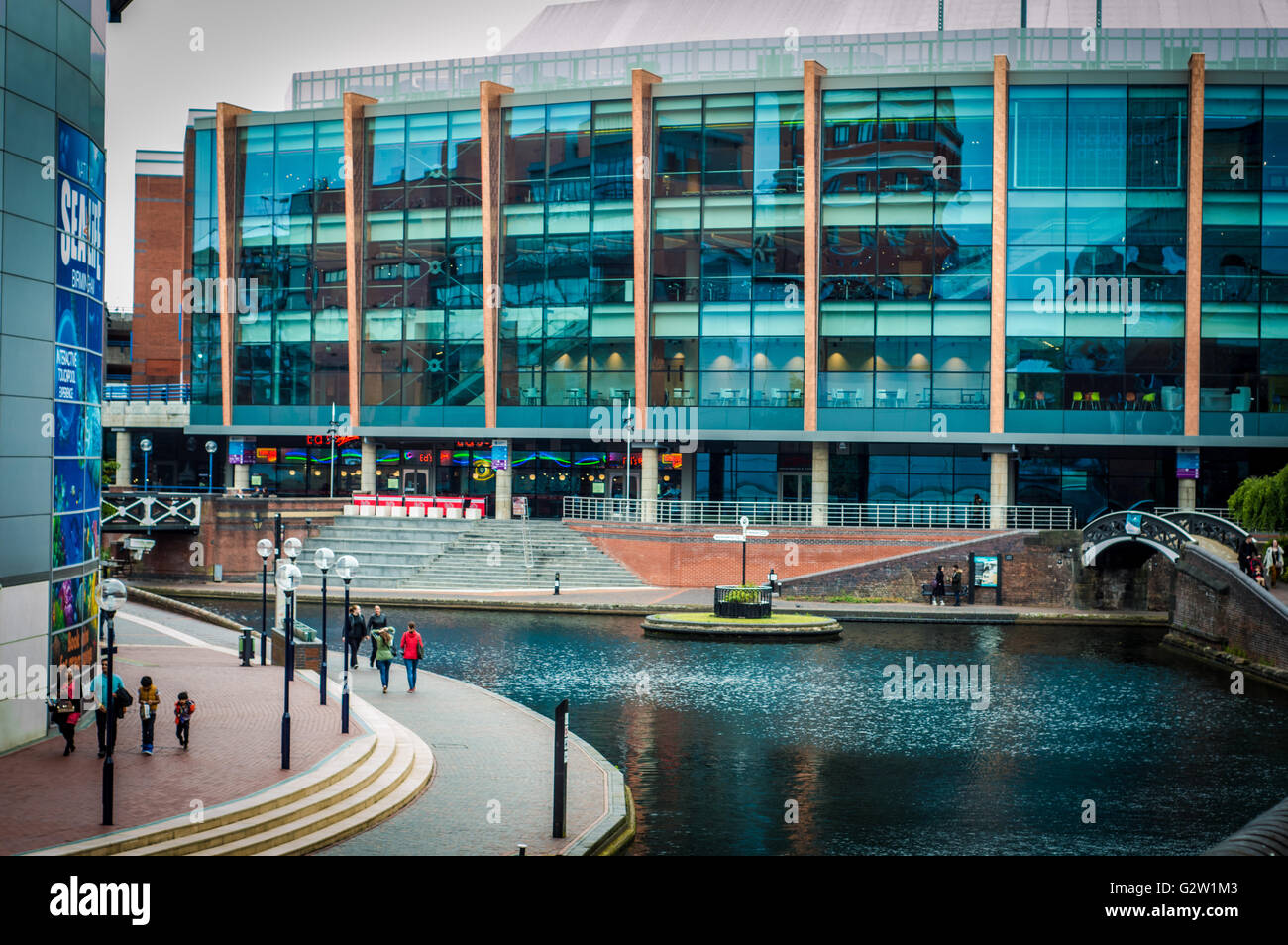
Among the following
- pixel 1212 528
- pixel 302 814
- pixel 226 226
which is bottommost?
pixel 302 814

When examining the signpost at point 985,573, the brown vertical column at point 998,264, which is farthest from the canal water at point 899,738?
the brown vertical column at point 998,264

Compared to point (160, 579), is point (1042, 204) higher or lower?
higher

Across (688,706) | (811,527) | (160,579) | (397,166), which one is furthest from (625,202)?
(688,706)

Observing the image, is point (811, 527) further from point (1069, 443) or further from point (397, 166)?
point (397, 166)

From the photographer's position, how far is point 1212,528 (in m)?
44.3

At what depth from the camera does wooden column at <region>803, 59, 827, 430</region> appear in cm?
5784

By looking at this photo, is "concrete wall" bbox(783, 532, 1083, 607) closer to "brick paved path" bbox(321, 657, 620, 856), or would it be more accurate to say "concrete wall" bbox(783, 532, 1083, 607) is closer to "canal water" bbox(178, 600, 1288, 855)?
"canal water" bbox(178, 600, 1288, 855)

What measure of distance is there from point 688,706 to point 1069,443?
3465 centimetres

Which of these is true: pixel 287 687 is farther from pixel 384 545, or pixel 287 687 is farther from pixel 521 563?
pixel 384 545

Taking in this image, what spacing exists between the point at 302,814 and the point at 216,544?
141ft

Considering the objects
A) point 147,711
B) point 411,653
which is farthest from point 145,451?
point 147,711
